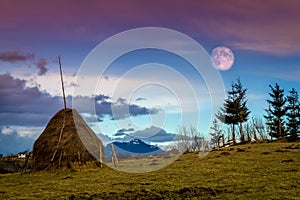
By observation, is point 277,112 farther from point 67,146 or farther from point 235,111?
point 67,146

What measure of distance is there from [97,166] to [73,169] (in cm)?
253

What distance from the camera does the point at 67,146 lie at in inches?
1195

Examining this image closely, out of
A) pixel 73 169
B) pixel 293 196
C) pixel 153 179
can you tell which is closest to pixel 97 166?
pixel 73 169

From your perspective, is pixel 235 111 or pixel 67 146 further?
pixel 235 111

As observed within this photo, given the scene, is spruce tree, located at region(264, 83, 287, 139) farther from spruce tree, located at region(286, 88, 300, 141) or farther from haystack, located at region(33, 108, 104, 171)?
haystack, located at region(33, 108, 104, 171)

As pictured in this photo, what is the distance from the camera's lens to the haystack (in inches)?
1176

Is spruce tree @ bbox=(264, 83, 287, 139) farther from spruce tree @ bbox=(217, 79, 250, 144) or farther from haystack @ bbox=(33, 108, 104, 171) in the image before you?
haystack @ bbox=(33, 108, 104, 171)

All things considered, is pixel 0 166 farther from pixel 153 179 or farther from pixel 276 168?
pixel 276 168

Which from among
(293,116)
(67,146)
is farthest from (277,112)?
(67,146)

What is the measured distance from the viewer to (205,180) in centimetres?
1823

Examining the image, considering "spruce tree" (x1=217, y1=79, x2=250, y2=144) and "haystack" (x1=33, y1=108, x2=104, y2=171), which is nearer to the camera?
"haystack" (x1=33, y1=108, x2=104, y2=171)

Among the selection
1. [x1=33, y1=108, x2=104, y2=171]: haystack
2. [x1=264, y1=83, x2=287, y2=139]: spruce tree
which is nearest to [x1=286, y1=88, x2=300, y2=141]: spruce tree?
[x1=264, y1=83, x2=287, y2=139]: spruce tree

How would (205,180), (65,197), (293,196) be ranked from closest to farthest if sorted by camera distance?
1. (293,196)
2. (65,197)
3. (205,180)

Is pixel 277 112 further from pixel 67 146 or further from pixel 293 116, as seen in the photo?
pixel 67 146
